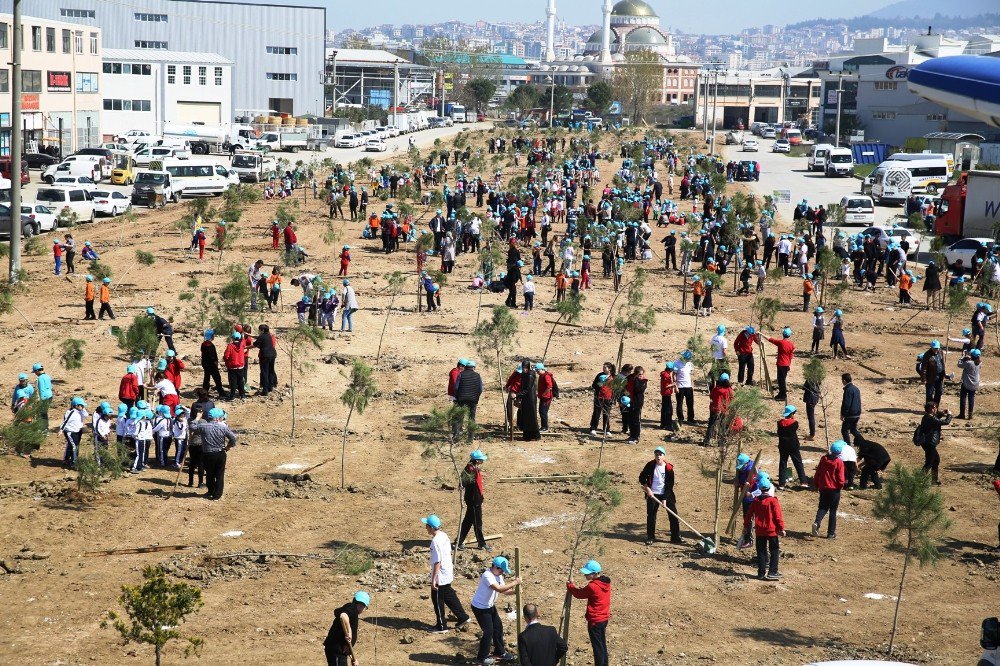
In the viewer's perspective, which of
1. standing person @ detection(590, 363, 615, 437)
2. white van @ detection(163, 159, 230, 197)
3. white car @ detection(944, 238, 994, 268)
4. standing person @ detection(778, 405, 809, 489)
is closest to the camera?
standing person @ detection(778, 405, 809, 489)

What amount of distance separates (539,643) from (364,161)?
5153 cm

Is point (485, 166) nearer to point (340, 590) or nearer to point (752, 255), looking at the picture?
point (752, 255)

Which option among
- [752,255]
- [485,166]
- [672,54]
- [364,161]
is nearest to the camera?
[752,255]

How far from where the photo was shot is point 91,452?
16.6 m

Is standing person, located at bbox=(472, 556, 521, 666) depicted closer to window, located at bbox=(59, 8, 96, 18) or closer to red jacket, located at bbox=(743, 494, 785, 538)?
red jacket, located at bbox=(743, 494, 785, 538)

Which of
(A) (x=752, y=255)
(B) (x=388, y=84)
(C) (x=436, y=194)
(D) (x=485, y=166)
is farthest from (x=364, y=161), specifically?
(B) (x=388, y=84)

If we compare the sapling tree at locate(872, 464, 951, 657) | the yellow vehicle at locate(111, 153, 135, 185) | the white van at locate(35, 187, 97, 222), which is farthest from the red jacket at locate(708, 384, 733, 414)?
the yellow vehicle at locate(111, 153, 135, 185)

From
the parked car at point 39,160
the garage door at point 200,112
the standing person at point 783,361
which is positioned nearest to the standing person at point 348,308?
the standing person at point 783,361

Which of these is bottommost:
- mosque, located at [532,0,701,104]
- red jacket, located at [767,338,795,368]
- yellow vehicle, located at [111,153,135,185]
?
red jacket, located at [767,338,795,368]

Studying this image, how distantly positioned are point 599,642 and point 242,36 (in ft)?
323

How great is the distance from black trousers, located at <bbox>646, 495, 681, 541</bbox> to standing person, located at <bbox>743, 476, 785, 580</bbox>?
46.7 inches

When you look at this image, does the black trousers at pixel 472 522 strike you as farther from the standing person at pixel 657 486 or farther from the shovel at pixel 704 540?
the shovel at pixel 704 540

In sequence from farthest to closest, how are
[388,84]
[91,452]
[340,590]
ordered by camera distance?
[388,84] < [91,452] < [340,590]

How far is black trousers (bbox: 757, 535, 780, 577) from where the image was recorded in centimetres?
1378
